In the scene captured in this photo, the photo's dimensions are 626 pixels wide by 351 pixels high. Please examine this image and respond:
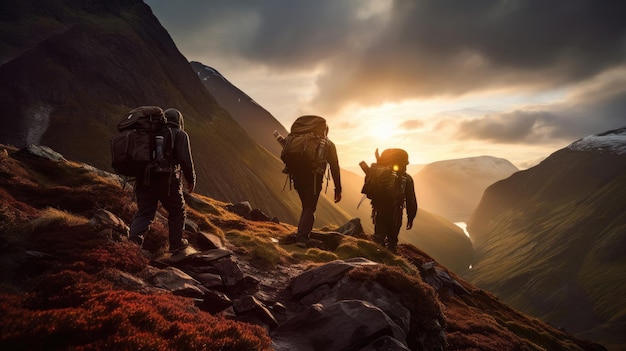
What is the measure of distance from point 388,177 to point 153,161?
Answer: 9926 millimetres

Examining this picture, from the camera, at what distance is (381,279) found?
8211 mm

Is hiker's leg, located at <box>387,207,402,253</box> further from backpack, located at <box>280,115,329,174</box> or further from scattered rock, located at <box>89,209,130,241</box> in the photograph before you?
scattered rock, located at <box>89,209,130,241</box>

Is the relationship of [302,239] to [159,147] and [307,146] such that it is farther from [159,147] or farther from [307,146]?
[159,147]

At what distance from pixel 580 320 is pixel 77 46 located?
220580 millimetres

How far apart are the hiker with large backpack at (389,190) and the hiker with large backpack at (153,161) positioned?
853 cm

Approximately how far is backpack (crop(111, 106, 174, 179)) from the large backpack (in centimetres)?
912

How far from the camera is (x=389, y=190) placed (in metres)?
14.8

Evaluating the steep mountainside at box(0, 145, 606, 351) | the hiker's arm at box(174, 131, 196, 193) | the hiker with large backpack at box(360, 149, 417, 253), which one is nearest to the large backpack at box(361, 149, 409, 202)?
the hiker with large backpack at box(360, 149, 417, 253)

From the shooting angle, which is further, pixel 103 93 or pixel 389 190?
pixel 103 93

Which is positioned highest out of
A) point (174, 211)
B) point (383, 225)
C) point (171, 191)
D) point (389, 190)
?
point (389, 190)

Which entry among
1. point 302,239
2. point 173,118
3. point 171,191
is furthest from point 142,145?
point 302,239

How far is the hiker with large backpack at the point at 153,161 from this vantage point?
825 centimetres

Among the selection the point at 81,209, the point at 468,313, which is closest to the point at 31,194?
the point at 81,209

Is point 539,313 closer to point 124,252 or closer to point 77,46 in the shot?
point 124,252
